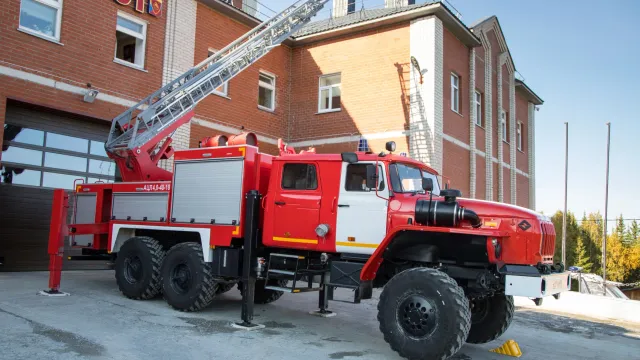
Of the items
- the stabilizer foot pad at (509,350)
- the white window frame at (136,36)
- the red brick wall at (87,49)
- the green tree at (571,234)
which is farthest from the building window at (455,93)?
the green tree at (571,234)

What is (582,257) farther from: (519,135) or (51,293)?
(51,293)

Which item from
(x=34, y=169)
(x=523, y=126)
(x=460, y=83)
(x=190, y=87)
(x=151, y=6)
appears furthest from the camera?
(x=523, y=126)

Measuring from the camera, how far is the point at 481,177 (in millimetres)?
21547

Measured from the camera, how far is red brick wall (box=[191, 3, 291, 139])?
17.2 m

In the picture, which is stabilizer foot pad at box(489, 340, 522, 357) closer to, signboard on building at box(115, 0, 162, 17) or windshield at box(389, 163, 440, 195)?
windshield at box(389, 163, 440, 195)

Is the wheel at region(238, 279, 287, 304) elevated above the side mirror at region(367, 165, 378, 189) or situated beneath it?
situated beneath

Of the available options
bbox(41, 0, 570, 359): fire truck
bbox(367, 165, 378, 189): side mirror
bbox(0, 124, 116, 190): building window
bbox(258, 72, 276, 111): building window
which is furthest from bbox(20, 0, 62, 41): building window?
bbox(367, 165, 378, 189): side mirror

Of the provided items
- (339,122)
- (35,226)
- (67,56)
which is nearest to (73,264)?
(35,226)

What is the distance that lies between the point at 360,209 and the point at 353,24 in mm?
12398

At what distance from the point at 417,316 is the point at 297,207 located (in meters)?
2.62

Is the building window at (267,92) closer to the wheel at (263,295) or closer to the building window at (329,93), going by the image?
the building window at (329,93)

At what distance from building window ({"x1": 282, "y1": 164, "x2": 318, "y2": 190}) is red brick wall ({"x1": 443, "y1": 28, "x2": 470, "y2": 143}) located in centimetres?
1088

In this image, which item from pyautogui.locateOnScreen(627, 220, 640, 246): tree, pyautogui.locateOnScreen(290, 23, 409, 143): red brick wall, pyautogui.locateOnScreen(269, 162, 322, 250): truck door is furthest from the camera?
pyautogui.locateOnScreen(627, 220, 640, 246): tree

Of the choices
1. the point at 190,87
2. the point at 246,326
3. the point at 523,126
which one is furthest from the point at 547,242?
the point at 523,126
